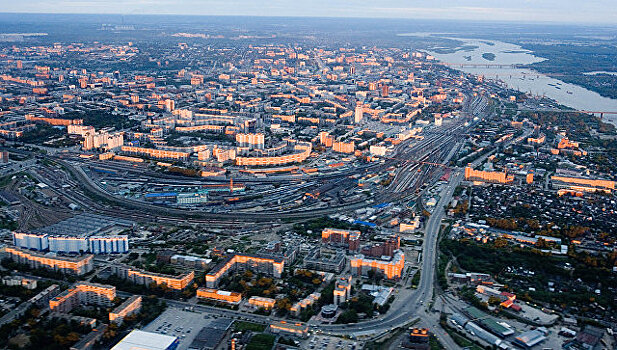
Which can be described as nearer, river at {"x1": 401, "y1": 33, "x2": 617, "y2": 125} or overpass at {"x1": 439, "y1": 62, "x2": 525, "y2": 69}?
river at {"x1": 401, "y1": 33, "x2": 617, "y2": 125}

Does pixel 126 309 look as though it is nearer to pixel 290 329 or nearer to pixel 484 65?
pixel 290 329

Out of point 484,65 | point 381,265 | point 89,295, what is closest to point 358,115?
point 381,265

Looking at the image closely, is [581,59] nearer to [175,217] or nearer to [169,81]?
[169,81]

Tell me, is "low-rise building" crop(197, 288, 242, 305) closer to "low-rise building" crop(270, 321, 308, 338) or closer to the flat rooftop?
"low-rise building" crop(270, 321, 308, 338)

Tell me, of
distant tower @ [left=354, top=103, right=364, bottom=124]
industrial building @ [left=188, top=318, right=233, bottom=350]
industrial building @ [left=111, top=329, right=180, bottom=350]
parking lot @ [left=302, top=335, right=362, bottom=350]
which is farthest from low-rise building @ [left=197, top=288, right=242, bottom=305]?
distant tower @ [left=354, top=103, right=364, bottom=124]

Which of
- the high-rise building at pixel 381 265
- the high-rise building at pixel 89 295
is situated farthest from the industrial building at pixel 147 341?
the high-rise building at pixel 381 265

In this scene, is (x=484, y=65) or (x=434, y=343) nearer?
(x=434, y=343)

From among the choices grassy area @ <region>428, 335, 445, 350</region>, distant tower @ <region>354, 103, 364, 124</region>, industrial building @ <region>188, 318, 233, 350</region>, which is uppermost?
distant tower @ <region>354, 103, 364, 124</region>
